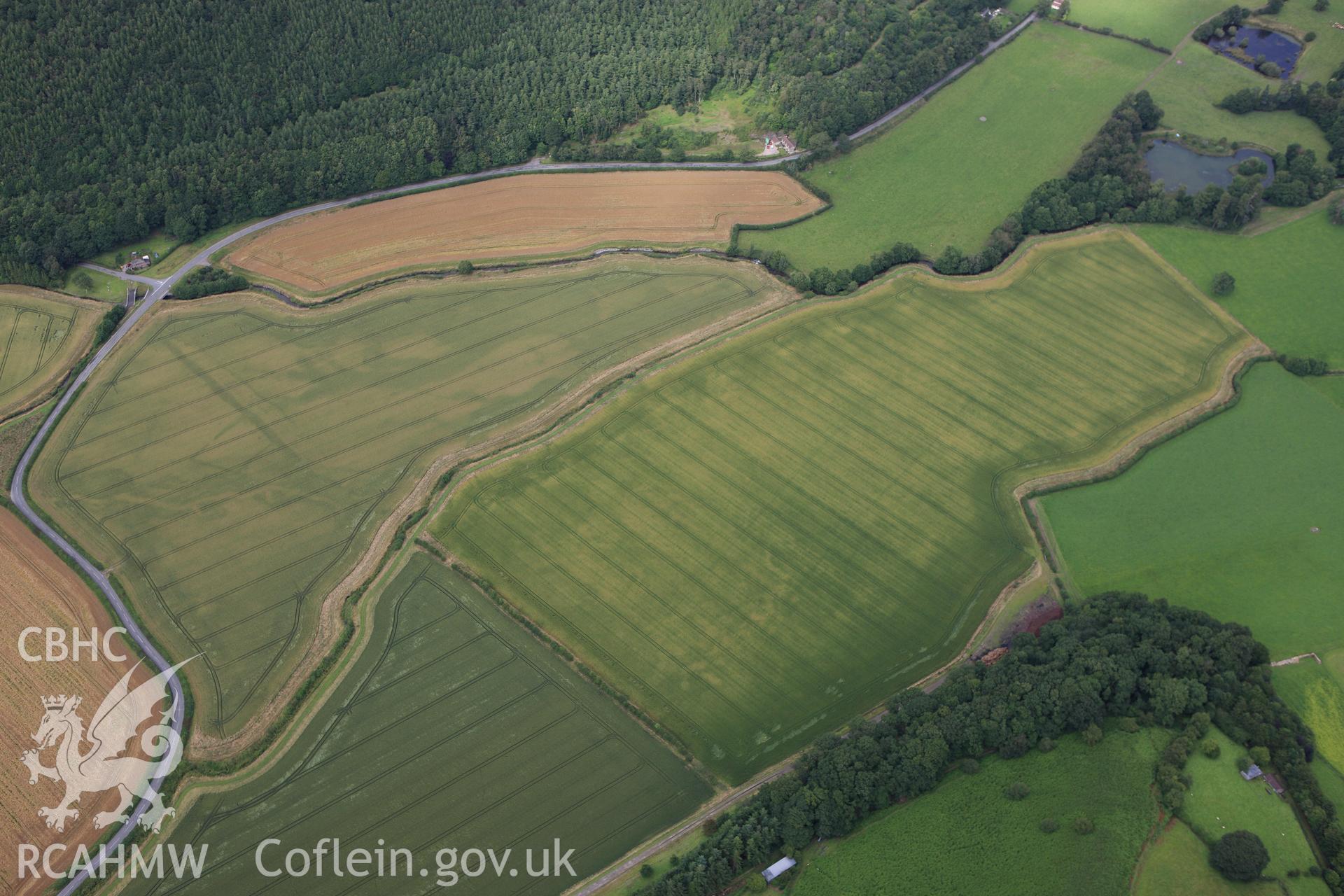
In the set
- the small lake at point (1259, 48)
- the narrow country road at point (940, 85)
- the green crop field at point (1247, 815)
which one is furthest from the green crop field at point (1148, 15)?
the green crop field at point (1247, 815)

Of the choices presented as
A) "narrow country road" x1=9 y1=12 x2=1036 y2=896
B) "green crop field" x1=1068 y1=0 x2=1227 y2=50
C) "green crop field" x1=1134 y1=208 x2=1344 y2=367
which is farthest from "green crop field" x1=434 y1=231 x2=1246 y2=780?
"green crop field" x1=1068 y1=0 x2=1227 y2=50

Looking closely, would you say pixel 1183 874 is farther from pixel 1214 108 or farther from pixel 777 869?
pixel 1214 108

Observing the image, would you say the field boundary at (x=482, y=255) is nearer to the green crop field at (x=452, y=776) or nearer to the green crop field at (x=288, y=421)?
the green crop field at (x=288, y=421)

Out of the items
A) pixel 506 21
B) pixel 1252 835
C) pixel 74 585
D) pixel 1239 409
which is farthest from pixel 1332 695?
pixel 506 21

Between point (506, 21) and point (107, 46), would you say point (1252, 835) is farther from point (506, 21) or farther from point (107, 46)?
point (107, 46)

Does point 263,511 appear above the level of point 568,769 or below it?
above

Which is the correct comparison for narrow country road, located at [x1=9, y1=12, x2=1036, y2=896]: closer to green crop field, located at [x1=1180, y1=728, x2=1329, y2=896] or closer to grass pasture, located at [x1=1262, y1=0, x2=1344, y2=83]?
green crop field, located at [x1=1180, y1=728, x2=1329, y2=896]
